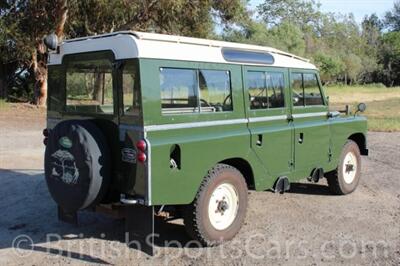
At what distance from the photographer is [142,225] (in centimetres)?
554

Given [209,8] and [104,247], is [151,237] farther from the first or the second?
[209,8]

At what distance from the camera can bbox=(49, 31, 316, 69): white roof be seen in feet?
18.0

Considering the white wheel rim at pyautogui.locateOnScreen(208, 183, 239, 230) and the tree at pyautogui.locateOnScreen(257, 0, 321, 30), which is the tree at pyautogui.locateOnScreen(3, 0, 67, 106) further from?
the tree at pyautogui.locateOnScreen(257, 0, 321, 30)

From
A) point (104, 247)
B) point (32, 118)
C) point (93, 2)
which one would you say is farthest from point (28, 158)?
point (93, 2)

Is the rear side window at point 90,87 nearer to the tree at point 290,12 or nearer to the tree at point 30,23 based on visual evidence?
the tree at point 30,23

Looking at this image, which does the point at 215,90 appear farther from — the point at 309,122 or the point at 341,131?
the point at 341,131

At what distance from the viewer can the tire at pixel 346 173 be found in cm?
861

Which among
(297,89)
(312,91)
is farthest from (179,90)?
(312,91)

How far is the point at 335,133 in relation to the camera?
8336 millimetres

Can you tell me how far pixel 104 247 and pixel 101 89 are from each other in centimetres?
177

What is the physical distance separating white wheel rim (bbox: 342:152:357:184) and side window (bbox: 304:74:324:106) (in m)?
1.19

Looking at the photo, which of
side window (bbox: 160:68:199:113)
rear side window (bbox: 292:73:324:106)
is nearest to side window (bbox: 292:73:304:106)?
rear side window (bbox: 292:73:324:106)

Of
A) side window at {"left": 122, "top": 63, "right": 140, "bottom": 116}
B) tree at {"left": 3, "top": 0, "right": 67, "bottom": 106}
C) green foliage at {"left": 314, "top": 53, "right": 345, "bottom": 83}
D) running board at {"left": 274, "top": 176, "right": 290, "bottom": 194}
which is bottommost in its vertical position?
running board at {"left": 274, "top": 176, "right": 290, "bottom": 194}

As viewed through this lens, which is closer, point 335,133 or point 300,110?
point 300,110
